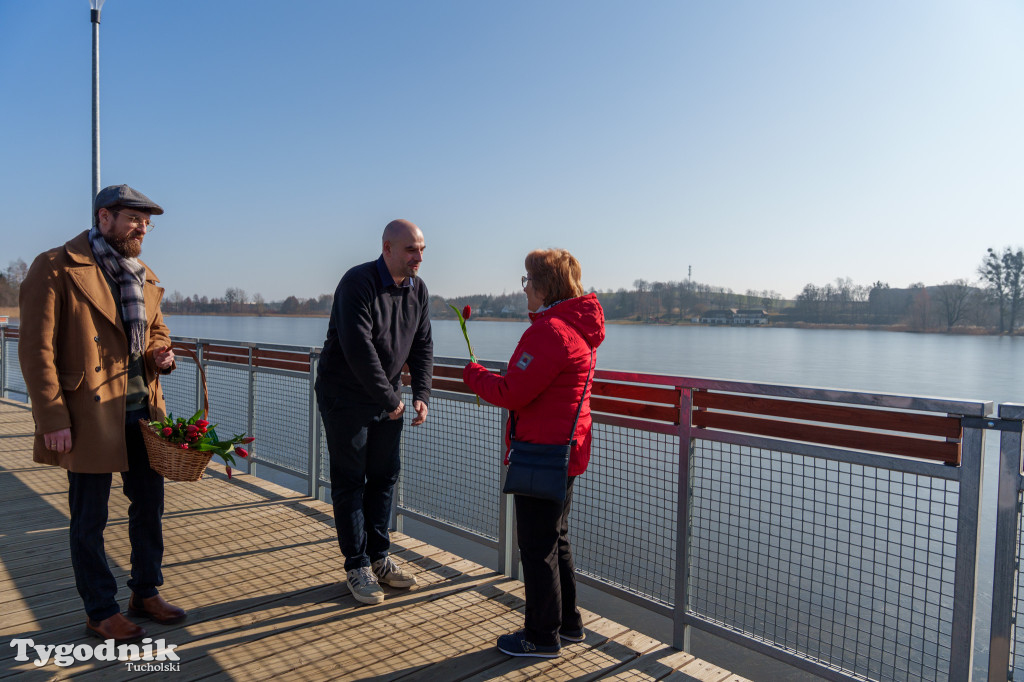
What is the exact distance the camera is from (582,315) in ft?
8.57

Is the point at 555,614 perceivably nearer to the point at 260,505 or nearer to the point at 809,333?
the point at 260,505

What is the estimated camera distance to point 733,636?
9.30 ft

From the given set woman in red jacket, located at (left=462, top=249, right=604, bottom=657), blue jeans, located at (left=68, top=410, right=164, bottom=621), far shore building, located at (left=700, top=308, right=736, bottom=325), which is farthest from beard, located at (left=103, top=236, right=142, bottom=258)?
far shore building, located at (left=700, top=308, right=736, bottom=325)

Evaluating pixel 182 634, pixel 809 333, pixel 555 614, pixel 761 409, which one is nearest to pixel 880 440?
pixel 761 409

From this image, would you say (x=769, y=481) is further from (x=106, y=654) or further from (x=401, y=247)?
(x=106, y=654)

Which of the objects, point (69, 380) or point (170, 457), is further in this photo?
point (170, 457)

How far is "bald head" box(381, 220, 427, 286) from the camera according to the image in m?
3.20

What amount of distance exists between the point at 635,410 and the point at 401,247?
51.8 inches

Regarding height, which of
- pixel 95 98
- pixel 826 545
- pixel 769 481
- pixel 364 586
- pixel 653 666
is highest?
pixel 95 98

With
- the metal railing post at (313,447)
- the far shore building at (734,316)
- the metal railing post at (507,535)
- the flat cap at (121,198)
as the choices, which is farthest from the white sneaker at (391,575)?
the far shore building at (734,316)

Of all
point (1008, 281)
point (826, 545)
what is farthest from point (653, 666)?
point (1008, 281)

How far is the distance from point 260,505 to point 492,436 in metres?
2.01

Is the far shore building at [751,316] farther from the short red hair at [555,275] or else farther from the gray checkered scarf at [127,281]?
the gray checkered scarf at [127,281]

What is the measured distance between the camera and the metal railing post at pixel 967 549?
2221mm
